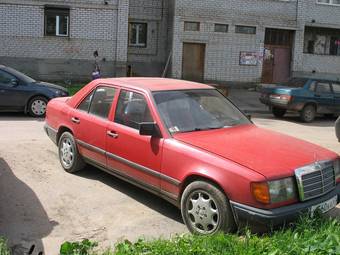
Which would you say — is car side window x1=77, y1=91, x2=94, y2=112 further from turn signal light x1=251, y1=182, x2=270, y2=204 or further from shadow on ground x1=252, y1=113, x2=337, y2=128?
shadow on ground x1=252, y1=113, x2=337, y2=128

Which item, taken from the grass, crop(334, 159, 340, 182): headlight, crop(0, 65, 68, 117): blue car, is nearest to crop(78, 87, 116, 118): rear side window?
the grass

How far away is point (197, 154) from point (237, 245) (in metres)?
1.11

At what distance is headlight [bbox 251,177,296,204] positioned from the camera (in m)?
4.50

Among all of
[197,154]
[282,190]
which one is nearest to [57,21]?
[197,154]

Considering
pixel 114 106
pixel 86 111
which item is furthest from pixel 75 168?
pixel 114 106

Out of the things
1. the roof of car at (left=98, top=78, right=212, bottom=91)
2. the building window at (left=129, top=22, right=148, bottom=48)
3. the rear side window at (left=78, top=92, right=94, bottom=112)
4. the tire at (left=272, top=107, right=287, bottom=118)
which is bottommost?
the tire at (left=272, top=107, right=287, bottom=118)

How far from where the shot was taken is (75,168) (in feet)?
23.2

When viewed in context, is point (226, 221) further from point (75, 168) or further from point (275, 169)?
point (75, 168)

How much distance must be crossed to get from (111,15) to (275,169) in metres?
18.8

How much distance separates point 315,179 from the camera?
193 inches

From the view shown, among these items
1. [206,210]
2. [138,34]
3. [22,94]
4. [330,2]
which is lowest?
[206,210]

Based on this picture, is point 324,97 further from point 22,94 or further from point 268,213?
point 268,213

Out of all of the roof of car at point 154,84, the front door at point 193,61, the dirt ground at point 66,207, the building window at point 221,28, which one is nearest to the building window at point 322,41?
the building window at point 221,28

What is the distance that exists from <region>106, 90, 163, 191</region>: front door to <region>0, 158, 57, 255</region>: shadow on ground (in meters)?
1.06
